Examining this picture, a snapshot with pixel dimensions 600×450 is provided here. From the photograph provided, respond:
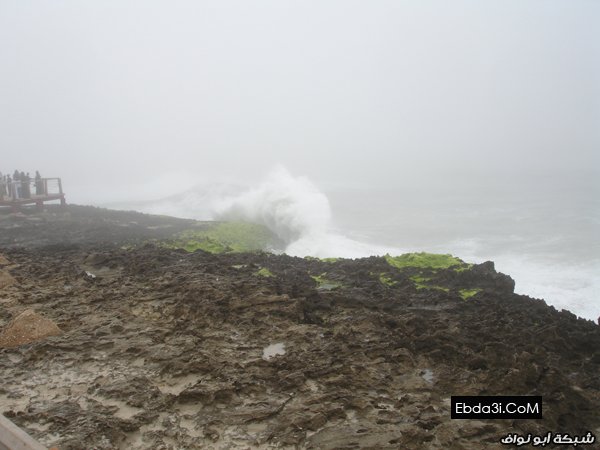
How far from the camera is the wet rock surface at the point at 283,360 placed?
4629mm

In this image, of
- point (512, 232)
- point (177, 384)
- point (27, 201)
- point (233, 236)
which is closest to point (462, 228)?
point (512, 232)

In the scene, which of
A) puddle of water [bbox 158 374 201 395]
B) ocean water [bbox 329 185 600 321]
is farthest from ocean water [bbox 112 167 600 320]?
puddle of water [bbox 158 374 201 395]

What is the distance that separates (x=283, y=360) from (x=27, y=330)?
3.85m

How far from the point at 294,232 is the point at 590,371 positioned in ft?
66.9

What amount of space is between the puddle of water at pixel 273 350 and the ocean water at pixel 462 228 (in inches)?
548

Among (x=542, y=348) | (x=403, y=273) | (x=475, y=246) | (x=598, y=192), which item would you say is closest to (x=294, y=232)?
(x=475, y=246)

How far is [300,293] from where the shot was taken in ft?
27.6

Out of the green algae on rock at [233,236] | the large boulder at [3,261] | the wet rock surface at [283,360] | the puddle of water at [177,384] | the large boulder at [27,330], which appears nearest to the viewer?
the wet rock surface at [283,360]

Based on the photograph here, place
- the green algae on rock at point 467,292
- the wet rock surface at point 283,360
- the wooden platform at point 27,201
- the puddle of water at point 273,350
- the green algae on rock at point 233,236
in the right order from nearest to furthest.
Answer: the wet rock surface at point 283,360 → the puddle of water at point 273,350 → the green algae on rock at point 467,292 → the green algae on rock at point 233,236 → the wooden platform at point 27,201

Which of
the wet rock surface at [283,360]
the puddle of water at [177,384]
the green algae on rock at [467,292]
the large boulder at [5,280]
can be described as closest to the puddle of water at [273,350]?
the wet rock surface at [283,360]

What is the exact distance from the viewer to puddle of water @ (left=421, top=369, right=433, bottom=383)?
5.62 meters

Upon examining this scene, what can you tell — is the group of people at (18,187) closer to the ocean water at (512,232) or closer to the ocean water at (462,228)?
the ocean water at (462,228)

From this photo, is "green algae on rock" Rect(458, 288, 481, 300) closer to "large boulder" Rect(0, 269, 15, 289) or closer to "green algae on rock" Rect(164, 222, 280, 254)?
"green algae on rock" Rect(164, 222, 280, 254)

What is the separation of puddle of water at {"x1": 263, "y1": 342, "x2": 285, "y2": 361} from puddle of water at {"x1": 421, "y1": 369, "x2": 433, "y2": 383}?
1900mm
